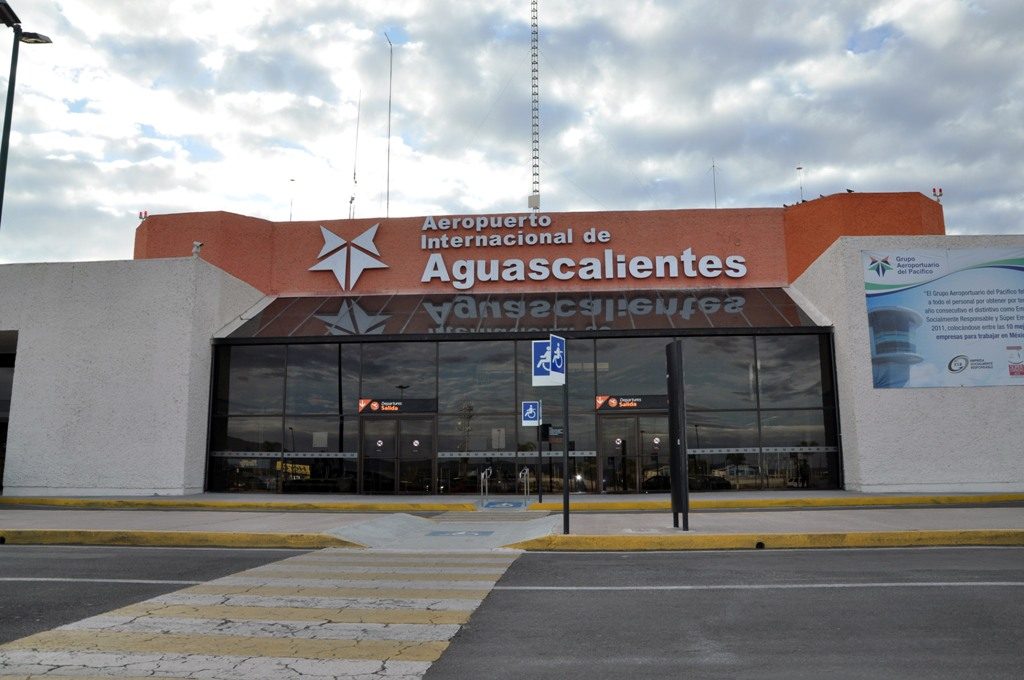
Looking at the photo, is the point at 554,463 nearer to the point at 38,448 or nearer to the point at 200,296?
the point at 200,296

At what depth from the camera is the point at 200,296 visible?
2108cm

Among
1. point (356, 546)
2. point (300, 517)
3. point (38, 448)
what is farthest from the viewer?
point (38, 448)

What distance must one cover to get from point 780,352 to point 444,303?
10.6 meters

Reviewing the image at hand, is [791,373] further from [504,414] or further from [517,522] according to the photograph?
[517,522]

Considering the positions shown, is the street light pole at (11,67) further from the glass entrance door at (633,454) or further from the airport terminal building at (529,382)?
the glass entrance door at (633,454)

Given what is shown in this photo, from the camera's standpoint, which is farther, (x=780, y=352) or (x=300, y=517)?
(x=780, y=352)

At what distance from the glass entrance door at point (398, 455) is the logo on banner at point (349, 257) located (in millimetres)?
6012

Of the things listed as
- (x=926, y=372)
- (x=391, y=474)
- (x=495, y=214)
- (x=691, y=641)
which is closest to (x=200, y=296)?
(x=391, y=474)

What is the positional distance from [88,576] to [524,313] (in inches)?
611

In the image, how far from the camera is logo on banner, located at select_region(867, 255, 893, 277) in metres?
19.6

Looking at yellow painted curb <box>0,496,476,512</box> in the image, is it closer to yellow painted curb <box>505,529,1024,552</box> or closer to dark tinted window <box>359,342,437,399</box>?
dark tinted window <box>359,342,437,399</box>

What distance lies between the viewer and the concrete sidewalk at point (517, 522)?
36.7 ft

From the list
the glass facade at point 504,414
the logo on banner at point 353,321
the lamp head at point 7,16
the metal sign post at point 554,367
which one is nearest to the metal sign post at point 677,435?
the metal sign post at point 554,367

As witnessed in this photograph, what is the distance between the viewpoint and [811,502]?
56.1 ft
